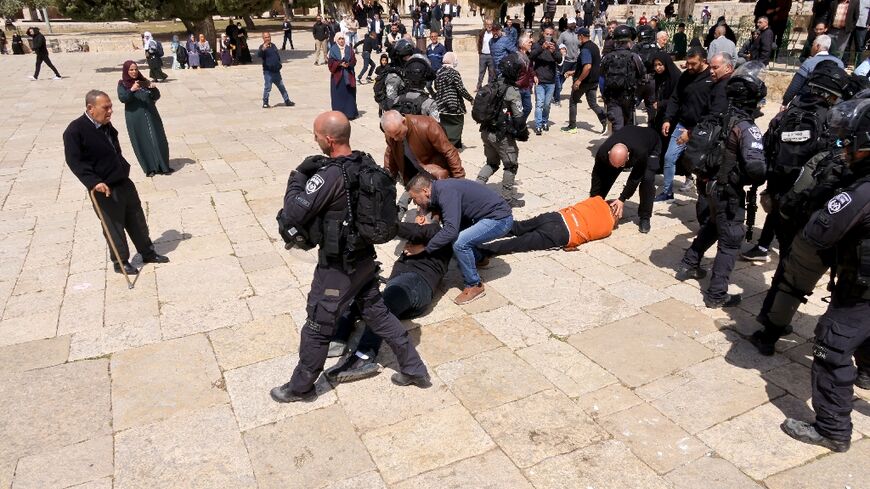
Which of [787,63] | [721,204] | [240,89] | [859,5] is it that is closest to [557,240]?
[721,204]

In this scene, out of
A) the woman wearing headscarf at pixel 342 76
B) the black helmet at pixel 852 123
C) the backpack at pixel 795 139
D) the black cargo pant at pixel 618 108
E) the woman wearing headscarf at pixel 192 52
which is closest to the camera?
the black helmet at pixel 852 123

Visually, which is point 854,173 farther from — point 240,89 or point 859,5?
point 240,89

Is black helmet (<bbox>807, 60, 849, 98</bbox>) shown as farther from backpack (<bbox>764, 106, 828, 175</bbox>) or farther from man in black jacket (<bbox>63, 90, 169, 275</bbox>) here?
man in black jacket (<bbox>63, 90, 169, 275</bbox>)

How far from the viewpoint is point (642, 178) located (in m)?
6.40

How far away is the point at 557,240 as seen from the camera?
6.14m

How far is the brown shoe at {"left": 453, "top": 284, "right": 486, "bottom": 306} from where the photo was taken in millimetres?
5133

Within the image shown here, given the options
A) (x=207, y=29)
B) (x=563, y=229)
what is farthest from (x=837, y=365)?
(x=207, y=29)

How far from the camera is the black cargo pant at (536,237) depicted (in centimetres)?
605

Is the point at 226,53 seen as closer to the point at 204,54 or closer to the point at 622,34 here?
the point at 204,54

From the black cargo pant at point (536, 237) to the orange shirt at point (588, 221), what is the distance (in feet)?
0.27

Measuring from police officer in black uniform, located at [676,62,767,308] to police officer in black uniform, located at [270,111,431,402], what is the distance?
2673 millimetres

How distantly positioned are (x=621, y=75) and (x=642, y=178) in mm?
2759

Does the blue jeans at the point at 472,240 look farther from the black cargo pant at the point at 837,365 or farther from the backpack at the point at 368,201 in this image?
the black cargo pant at the point at 837,365

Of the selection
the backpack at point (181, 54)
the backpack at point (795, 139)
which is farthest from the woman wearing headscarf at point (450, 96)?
the backpack at point (181, 54)
